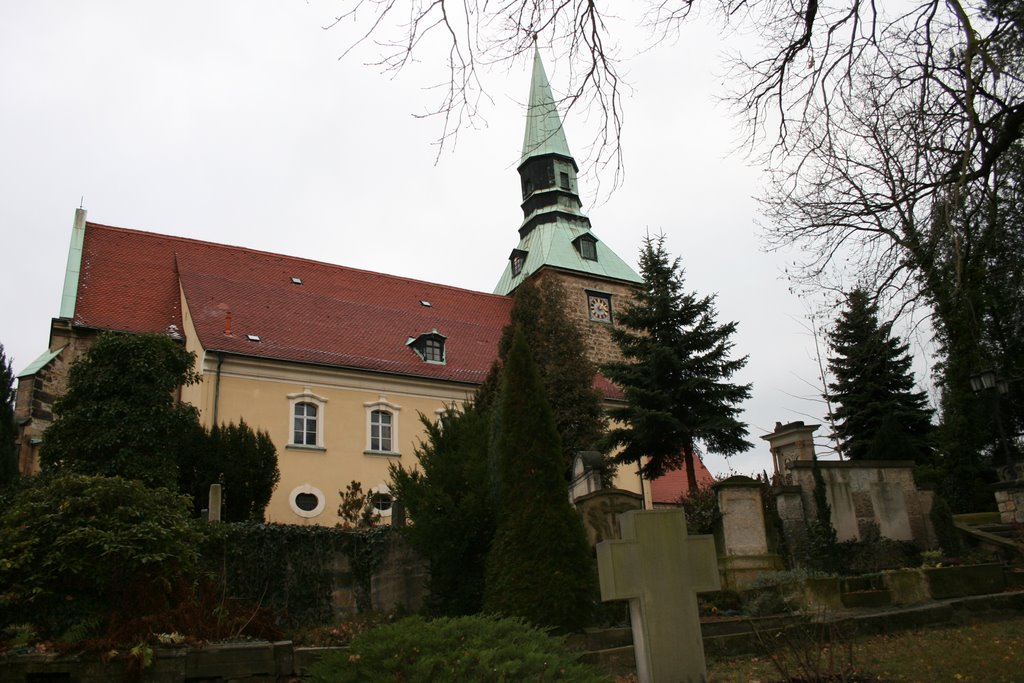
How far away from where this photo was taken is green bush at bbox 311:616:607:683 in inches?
188

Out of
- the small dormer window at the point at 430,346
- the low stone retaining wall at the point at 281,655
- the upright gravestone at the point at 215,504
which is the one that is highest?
the small dormer window at the point at 430,346

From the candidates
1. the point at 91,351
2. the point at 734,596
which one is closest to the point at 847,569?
the point at 734,596

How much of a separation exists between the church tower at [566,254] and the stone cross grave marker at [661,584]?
2471 cm

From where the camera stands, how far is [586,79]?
16.7ft

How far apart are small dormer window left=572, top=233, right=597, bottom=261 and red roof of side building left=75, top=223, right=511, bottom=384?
585 cm

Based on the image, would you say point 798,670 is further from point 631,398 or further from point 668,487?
point 668,487

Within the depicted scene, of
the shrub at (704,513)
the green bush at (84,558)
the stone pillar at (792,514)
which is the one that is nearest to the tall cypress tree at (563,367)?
the shrub at (704,513)

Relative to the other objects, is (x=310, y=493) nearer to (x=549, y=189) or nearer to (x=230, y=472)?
(x=230, y=472)

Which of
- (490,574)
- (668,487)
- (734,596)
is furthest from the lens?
(668,487)

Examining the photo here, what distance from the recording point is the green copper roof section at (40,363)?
848 inches

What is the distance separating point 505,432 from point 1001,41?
236 inches

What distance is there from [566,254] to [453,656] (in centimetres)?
3024

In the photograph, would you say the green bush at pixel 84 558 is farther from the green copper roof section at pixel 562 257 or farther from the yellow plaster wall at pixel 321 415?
the green copper roof section at pixel 562 257

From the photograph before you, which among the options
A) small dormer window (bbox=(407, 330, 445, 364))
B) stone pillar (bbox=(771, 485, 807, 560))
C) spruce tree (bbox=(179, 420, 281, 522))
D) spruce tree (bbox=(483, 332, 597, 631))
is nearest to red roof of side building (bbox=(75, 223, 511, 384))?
small dormer window (bbox=(407, 330, 445, 364))
